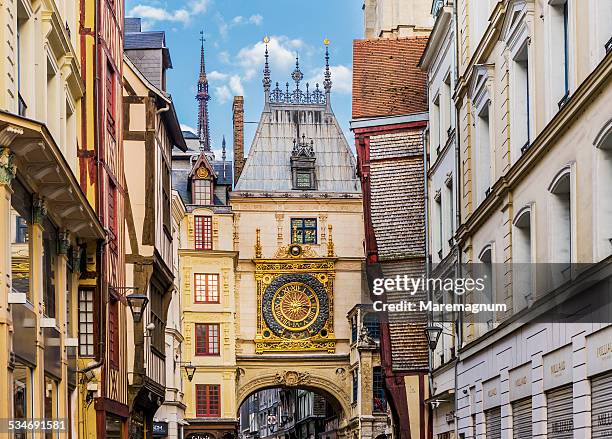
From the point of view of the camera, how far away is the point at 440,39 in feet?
107

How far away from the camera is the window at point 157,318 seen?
132 feet

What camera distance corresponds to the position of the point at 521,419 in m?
22.8

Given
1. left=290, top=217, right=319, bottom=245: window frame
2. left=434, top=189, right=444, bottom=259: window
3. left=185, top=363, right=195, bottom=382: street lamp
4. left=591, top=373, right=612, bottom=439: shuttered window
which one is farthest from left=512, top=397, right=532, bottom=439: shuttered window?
left=290, top=217, right=319, bottom=245: window frame

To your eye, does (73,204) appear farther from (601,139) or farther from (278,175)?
(278,175)

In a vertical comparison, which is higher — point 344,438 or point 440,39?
point 440,39

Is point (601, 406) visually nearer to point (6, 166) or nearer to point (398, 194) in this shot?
point (6, 166)

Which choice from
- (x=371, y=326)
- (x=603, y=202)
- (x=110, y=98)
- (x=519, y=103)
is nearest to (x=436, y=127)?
(x=110, y=98)

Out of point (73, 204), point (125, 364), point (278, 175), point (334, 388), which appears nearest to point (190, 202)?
point (278, 175)

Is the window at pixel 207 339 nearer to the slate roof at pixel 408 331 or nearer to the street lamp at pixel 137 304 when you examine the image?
the slate roof at pixel 408 331

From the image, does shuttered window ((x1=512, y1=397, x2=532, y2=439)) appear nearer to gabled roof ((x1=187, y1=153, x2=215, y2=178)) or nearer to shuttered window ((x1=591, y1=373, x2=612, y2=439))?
shuttered window ((x1=591, y1=373, x2=612, y2=439))

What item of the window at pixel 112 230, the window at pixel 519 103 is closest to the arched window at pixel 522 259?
the window at pixel 519 103

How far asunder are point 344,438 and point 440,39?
41780 millimetres

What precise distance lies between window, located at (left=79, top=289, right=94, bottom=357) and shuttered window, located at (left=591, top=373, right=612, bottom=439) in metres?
11.9

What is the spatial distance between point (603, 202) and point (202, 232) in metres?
49.7
